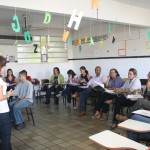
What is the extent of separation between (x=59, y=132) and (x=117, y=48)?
3887 mm

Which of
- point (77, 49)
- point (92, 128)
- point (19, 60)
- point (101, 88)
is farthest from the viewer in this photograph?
point (77, 49)

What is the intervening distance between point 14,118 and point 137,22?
12.6ft

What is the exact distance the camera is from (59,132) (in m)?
3.85

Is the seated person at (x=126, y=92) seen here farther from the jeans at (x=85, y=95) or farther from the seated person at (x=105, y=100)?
the jeans at (x=85, y=95)

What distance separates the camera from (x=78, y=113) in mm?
5156

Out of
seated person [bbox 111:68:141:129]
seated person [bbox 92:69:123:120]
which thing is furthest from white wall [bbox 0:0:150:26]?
seated person [bbox 111:68:141:129]

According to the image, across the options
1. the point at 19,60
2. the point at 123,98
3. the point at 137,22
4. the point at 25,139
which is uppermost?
the point at 137,22

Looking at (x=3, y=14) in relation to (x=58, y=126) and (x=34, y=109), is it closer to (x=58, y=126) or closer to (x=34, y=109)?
(x=34, y=109)

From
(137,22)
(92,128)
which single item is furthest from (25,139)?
(137,22)

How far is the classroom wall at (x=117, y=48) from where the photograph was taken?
19.9 feet

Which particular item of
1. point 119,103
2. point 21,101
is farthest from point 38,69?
point 119,103

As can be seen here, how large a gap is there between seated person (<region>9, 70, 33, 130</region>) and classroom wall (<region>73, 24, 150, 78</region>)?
11.3ft

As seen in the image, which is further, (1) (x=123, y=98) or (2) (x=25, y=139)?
(1) (x=123, y=98)

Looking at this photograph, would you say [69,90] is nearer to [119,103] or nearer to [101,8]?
[119,103]
